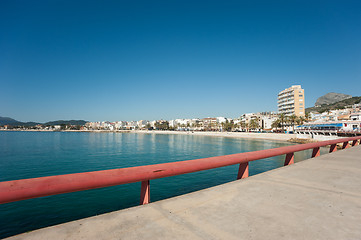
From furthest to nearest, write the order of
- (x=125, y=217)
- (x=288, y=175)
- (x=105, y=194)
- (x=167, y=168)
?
(x=105, y=194) < (x=288, y=175) < (x=167, y=168) < (x=125, y=217)

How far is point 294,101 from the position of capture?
115 metres

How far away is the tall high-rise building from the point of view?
113812 mm

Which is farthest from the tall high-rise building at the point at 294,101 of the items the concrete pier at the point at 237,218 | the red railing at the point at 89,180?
the red railing at the point at 89,180

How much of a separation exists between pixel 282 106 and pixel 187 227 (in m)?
142

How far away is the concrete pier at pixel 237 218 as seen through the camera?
241 centimetres

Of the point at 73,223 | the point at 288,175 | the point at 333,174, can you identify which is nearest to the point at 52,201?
the point at 73,223

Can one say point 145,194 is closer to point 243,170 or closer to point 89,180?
point 89,180

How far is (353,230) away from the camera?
2600mm

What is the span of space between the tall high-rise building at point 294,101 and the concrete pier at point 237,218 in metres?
127

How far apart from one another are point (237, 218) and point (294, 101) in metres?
130

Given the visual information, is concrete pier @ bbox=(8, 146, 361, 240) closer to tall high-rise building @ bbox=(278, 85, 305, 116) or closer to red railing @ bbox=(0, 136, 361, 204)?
red railing @ bbox=(0, 136, 361, 204)

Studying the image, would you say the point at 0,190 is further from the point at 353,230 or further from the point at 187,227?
the point at 353,230

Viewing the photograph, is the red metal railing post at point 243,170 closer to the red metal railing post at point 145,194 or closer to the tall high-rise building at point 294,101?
the red metal railing post at point 145,194

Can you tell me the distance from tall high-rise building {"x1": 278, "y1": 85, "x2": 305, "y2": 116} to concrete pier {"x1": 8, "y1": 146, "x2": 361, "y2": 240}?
12686 centimetres
